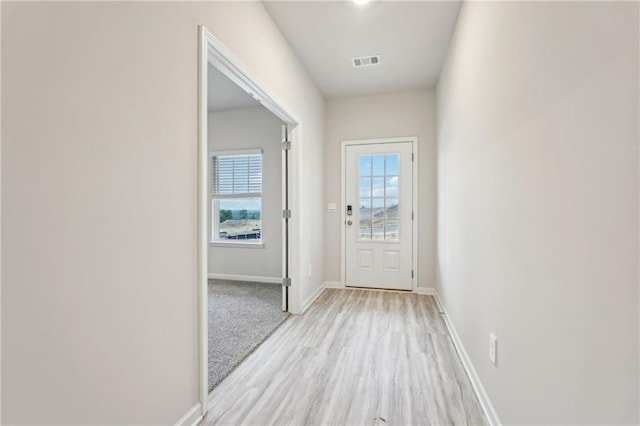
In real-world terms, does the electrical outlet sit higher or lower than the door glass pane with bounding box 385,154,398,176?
lower

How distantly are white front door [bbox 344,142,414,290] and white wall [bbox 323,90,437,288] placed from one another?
13cm

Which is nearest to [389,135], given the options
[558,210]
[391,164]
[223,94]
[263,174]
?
[391,164]

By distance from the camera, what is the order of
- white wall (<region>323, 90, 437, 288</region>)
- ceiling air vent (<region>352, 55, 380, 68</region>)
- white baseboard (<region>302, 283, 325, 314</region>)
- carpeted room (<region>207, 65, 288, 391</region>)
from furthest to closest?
carpeted room (<region>207, 65, 288, 391</region>), white wall (<region>323, 90, 437, 288</region>), white baseboard (<region>302, 283, 325, 314</region>), ceiling air vent (<region>352, 55, 380, 68</region>)

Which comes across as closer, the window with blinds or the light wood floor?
the light wood floor

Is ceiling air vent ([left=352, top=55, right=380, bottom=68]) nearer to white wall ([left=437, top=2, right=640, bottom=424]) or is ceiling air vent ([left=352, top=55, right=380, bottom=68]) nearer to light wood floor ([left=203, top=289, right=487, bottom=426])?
white wall ([left=437, top=2, right=640, bottom=424])

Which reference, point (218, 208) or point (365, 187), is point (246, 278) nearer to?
point (218, 208)

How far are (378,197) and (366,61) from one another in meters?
1.70

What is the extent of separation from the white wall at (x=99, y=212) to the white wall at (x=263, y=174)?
2952 mm

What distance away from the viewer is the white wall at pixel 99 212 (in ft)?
2.75

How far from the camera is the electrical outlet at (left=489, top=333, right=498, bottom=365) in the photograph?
1.51 metres

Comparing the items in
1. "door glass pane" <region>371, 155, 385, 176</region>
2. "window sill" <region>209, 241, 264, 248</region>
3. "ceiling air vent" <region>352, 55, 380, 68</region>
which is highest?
"ceiling air vent" <region>352, 55, 380, 68</region>

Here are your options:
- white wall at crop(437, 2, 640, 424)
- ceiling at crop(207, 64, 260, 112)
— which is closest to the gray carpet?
white wall at crop(437, 2, 640, 424)

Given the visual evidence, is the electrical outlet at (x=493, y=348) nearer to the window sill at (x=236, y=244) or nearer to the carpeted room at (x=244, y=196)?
the carpeted room at (x=244, y=196)

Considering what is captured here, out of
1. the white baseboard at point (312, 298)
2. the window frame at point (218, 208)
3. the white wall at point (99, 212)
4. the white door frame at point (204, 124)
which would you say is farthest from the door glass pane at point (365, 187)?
the white wall at point (99, 212)
